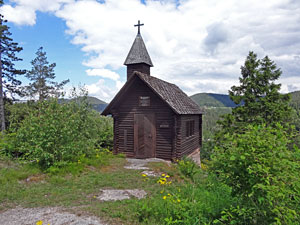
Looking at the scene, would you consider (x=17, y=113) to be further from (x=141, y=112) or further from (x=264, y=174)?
(x=264, y=174)

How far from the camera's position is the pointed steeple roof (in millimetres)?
15852

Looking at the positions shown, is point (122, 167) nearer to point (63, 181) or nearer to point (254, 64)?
point (63, 181)

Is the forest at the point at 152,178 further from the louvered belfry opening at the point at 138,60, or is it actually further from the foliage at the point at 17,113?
the louvered belfry opening at the point at 138,60

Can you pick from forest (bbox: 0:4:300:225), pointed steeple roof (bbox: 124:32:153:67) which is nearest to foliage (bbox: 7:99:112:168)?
forest (bbox: 0:4:300:225)

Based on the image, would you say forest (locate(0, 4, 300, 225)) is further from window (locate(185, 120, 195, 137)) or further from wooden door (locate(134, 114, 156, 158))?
window (locate(185, 120, 195, 137))

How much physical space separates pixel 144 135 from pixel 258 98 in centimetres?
1387

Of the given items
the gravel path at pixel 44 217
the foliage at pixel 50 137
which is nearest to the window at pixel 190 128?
the foliage at pixel 50 137

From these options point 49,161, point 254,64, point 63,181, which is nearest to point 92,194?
point 63,181

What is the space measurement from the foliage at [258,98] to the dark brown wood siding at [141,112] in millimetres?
9688

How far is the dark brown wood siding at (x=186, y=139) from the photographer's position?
43.4 ft

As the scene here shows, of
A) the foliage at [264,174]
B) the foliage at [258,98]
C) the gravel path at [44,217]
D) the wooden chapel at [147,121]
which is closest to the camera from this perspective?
the foliage at [264,174]

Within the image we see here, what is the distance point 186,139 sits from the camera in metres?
14.8

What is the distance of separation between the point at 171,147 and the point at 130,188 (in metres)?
5.94

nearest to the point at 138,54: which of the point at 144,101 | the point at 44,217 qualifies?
the point at 144,101
